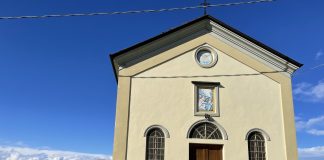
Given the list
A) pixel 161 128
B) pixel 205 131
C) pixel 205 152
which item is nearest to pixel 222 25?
pixel 205 131

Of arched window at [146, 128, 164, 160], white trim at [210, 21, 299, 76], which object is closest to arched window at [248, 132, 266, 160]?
white trim at [210, 21, 299, 76]

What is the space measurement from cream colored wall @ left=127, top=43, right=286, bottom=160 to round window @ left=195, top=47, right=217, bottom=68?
0.21 m

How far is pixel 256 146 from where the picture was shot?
45.6 ft

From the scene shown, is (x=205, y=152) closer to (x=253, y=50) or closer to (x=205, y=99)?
(x=205, y=99)

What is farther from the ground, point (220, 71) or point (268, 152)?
point (220, 71)

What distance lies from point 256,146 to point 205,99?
2661mm

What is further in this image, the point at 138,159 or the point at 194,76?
the point at 194,76

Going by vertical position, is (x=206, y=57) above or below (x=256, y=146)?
above

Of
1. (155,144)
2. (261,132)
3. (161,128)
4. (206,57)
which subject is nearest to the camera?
(155,144)

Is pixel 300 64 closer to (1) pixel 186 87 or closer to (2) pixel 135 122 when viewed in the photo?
(1) pixel 186 87

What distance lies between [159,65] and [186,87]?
56.8 inches

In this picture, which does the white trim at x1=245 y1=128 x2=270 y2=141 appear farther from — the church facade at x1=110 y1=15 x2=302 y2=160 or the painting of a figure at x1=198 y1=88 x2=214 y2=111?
the painting of a figure at x1=198 y1=88 x2=214 y2=111

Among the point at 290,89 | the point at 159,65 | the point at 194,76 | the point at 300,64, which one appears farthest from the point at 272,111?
the point at 159,65

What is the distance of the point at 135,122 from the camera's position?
13.8 m
